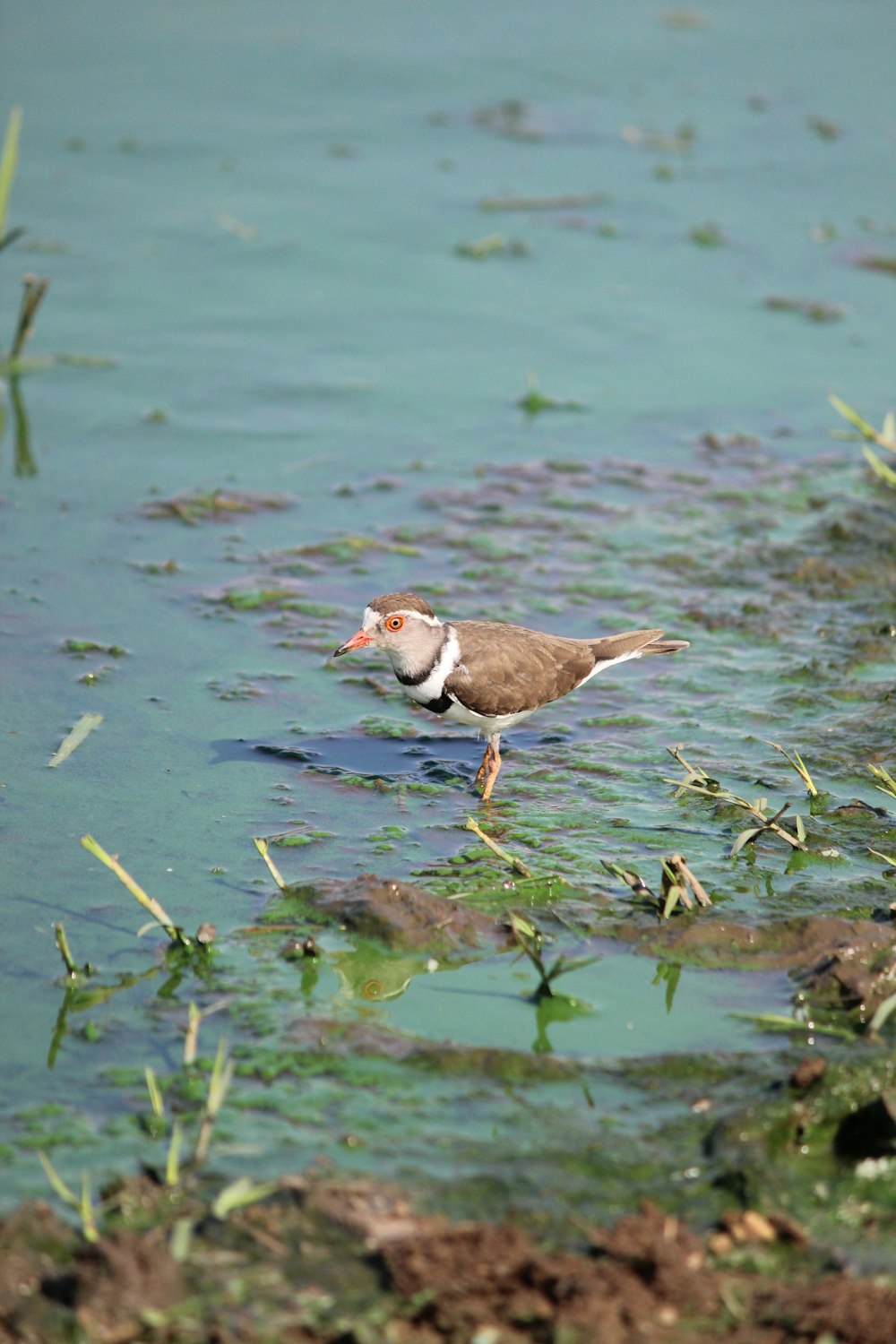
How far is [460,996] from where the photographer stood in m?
5.46

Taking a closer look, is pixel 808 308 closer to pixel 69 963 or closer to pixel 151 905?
pixel 151 905

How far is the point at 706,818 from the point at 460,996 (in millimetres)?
1813

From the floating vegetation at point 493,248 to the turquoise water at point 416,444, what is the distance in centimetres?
5

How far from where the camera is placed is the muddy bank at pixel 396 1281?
3830 mm

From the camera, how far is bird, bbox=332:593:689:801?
23.1 feet

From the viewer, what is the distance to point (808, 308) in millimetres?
12844

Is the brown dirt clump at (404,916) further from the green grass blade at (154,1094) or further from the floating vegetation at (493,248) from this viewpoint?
the floating vegetation at (493,248)

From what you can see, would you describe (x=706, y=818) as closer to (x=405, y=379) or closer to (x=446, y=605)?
(x=446, y=605)

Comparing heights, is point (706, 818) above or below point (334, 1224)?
below

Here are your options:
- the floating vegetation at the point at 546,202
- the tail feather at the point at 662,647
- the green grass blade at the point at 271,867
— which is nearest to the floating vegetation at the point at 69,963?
the green grass blade at the point at 271,867

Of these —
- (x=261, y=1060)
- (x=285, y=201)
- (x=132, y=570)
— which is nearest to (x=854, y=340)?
(x=285, y=201)

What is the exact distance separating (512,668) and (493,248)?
7315mm

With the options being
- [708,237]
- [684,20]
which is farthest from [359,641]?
[684,20]

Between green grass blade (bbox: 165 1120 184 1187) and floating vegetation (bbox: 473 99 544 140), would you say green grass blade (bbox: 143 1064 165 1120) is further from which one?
floating vegetation (bbox: 473 99 544 140)
